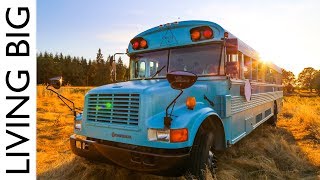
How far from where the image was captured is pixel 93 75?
80000 millimetres

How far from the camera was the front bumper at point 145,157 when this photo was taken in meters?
3.16

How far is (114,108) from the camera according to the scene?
3545mm

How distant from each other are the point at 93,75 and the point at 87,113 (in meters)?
78.3

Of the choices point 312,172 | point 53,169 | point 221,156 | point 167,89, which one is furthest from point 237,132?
point 53,169

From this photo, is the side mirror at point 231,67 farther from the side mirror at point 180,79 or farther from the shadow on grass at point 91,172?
the shadow on grass at point 91,172

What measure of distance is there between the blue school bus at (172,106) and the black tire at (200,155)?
0.5 inches

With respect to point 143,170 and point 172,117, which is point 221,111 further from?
point 143,170

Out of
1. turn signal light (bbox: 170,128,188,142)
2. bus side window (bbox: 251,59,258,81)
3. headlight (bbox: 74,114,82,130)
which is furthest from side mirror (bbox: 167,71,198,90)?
bus side window (bbox: 251,59,258,81)

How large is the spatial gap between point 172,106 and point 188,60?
1.14m

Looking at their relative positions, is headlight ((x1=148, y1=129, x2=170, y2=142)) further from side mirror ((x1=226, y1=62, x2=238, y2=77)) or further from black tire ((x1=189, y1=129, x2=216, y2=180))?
side mirror ((x1=226, y1=62, x2=238, y2=77))

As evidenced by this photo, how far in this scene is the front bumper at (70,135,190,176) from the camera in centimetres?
316

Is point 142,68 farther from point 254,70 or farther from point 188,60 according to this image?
point 254,70

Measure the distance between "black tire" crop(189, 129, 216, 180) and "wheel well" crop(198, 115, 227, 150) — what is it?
18 cm

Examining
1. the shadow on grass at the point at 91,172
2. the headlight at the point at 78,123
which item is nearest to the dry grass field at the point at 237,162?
the shadow on grass at the point at 91,172
